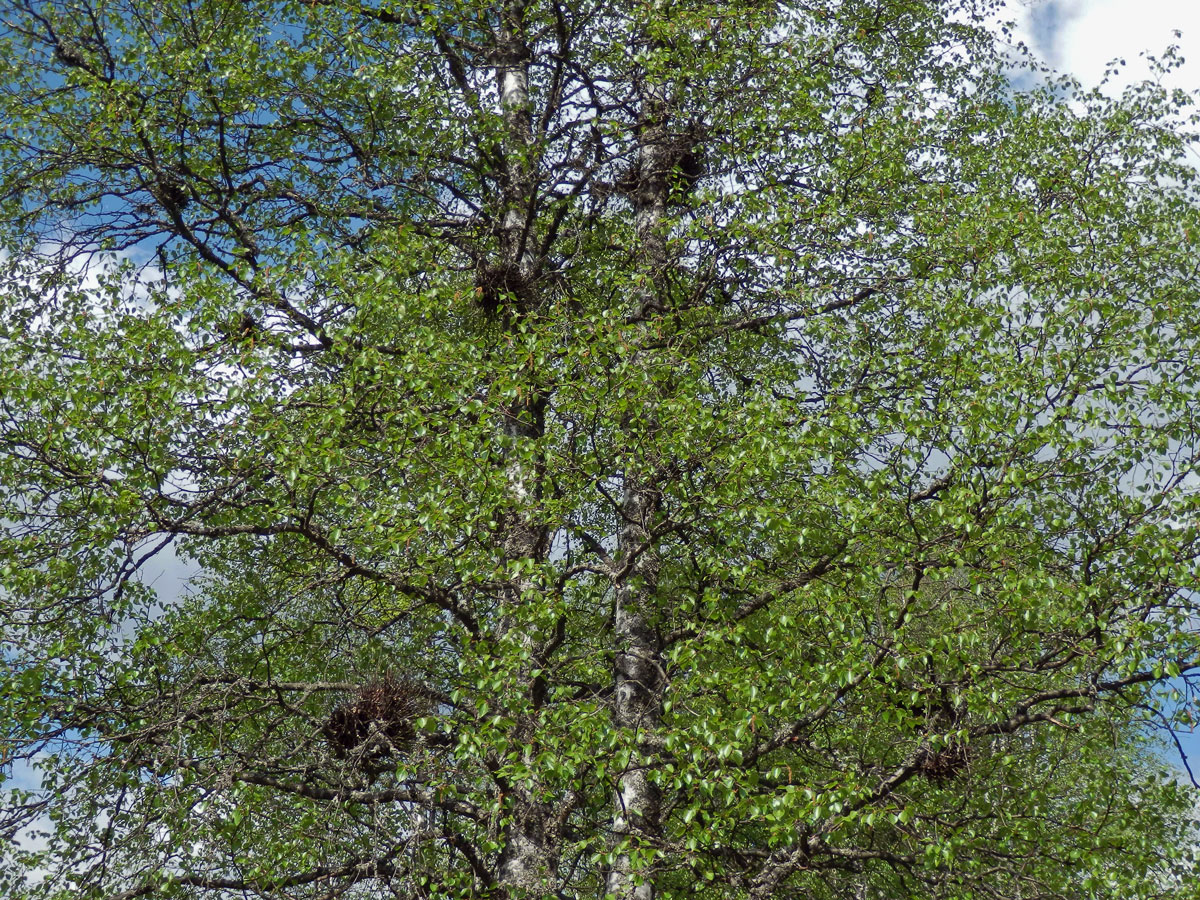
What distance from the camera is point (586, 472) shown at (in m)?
9.88

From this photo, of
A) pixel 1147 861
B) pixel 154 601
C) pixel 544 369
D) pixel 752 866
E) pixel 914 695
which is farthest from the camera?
pixel 154 601

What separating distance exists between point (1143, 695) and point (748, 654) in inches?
126

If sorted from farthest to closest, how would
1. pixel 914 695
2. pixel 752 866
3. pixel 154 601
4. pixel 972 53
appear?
pixel 972 53 < pixel 154 601 < pixel 752 866 < pixel 914 695

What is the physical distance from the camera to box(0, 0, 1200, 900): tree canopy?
888 centimetres

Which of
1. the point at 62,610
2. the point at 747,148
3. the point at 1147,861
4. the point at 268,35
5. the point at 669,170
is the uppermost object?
the point at 268,35

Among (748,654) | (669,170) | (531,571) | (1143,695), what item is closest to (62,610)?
(531,571)

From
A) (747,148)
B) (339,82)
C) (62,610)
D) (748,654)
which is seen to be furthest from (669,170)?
(62,610)

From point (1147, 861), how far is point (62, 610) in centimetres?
988

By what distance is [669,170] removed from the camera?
1341cm

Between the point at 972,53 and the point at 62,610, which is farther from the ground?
the point at 972,53

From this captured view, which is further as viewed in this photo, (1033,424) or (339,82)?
(339,82)

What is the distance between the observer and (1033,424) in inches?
375

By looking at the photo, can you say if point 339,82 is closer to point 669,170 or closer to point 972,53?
point 669,170

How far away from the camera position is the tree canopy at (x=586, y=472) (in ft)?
29.1
